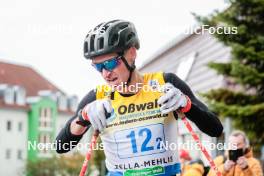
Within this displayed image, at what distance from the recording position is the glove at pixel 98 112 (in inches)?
162

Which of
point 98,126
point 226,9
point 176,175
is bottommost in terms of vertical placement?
point 176,175

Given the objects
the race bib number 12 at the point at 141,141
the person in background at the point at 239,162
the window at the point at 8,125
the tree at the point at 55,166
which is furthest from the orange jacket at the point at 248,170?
the window at the point at 8,125

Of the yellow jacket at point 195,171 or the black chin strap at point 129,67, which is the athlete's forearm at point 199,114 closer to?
the black chin strap at point 129,67

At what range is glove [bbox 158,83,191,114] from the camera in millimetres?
4070

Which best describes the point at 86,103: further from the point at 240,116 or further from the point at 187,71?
the point at 187,71

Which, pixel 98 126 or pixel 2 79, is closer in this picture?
pixel 98 126

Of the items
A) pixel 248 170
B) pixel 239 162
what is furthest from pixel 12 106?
pixel 239 162

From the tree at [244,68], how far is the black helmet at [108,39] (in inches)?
445

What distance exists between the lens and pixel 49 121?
258 feet

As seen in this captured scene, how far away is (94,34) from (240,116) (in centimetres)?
1201

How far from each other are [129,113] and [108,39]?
505mm

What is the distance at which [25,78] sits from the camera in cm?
8388

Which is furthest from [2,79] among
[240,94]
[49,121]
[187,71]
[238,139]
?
[238,139]

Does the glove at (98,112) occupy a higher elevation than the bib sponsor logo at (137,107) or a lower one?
lower
